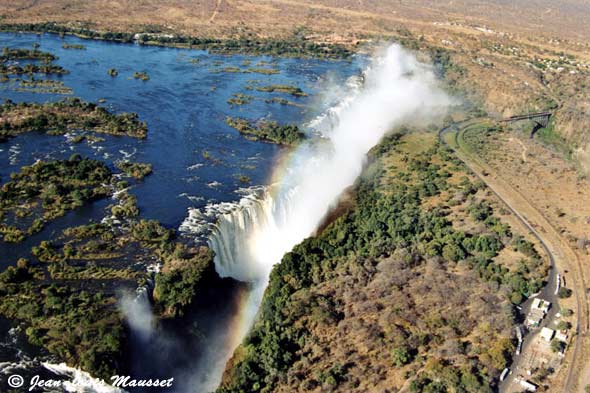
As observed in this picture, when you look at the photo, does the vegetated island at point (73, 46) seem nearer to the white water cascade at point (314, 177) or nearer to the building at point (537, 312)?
the white water cascade at point (314, 177)

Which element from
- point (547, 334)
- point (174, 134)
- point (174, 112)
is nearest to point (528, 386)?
point (547, 334)

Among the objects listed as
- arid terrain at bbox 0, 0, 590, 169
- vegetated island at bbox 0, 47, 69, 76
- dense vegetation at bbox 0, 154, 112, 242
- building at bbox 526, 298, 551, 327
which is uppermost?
arid terrain at bbox 0, 0, 590, 169

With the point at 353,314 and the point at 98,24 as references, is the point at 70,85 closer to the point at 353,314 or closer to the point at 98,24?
the point at 98,24

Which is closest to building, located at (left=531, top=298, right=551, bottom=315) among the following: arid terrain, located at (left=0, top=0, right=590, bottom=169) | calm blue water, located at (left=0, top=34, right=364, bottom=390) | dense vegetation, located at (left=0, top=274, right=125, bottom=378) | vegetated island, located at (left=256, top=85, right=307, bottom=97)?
calm blue water, located at (left=0, top=34, right=364, bottom=390)

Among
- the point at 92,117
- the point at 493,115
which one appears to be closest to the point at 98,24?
the point at 92,117

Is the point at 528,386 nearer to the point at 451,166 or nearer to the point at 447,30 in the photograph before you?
the point at 451,166

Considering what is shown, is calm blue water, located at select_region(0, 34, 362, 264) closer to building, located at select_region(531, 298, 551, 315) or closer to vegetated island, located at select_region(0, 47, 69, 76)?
vegetated island, located at select_region(0, 47, 69, 76)

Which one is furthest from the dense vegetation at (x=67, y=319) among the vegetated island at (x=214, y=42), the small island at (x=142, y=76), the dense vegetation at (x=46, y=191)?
the vegetated island at (x=214, y=42)
